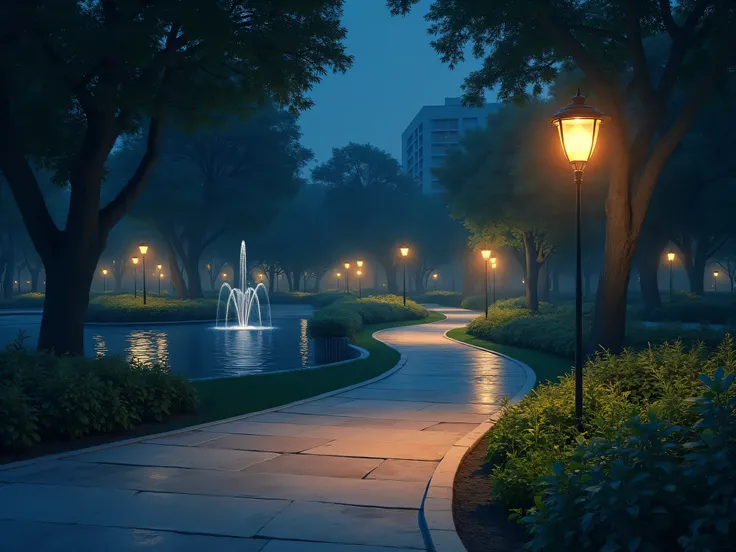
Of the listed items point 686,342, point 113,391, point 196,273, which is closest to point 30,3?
point 113,391

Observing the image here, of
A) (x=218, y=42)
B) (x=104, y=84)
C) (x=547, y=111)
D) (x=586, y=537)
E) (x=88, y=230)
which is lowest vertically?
(x=586, y=537)

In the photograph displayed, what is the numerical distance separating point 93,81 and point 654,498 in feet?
42.1

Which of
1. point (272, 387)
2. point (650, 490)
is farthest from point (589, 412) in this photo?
point (272, 387)

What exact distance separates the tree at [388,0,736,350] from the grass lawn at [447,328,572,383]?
157cm

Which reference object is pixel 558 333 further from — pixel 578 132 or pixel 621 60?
pixel 578 132

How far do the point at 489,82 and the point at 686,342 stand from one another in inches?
309

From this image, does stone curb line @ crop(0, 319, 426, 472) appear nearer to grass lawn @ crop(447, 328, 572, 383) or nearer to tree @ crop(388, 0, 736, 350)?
grass lawn @ crop(447, 328, 572, 383)

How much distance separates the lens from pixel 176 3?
12.5 metres

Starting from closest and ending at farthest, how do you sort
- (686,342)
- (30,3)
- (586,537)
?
1. (586,537)
2. (30,3)
3. (686,342)

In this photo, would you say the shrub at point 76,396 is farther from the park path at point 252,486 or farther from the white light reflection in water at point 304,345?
the white light reflection in water at point 304,345

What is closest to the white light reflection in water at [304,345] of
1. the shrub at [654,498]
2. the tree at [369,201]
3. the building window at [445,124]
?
the shrub at [654,498]

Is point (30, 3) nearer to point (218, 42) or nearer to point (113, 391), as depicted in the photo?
point (218, 42)

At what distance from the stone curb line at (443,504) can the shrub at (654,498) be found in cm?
98

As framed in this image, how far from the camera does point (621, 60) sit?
16.7 meters
